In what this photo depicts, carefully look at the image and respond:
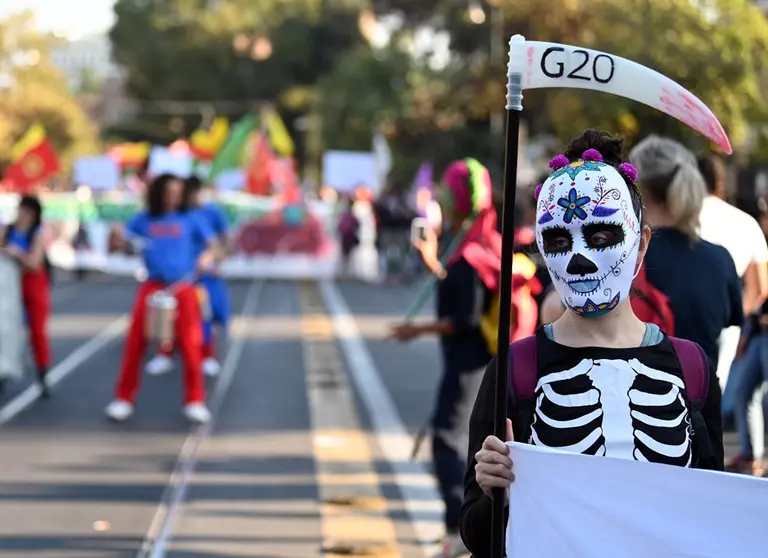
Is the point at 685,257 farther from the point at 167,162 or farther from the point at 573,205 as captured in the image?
the point at 167,162

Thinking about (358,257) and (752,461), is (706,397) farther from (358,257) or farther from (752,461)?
(358,257)

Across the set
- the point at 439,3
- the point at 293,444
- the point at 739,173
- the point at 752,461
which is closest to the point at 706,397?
the point at 752,461

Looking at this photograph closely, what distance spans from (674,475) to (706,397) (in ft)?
0.91

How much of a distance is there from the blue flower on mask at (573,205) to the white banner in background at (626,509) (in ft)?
1.58

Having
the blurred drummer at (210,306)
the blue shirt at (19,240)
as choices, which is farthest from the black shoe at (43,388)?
the blurred drummer at (210,306)

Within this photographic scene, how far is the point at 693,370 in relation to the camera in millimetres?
3244

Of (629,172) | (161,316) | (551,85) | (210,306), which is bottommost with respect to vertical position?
(210,306)

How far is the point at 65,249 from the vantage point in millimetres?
34031

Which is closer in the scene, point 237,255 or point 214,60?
point 237,255

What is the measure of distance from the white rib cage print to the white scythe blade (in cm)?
52

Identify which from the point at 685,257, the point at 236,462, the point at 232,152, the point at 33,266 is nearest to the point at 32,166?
the point at 232,152

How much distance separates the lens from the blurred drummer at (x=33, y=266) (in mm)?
12883

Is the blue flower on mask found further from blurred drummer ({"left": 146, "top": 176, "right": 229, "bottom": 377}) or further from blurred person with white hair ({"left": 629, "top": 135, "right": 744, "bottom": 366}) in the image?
blurred drummer ({"left": 146, "top": 176, "right": 229, "bottom": 377})

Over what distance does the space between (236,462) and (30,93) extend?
74854 mm
